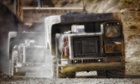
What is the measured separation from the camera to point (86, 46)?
26.0ft

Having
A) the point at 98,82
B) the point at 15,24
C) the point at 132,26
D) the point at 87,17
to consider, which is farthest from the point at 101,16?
the point at 15,24

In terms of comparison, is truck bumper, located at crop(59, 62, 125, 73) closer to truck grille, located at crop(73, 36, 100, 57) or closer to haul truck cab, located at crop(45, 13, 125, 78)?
haul truck cab, located at crop(45, 13, 125, 78)

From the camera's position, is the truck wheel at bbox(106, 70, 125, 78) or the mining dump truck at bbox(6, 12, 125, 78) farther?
the truck wheel at bbox(106, 70, 125, 78)

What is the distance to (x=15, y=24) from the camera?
23.0 metres

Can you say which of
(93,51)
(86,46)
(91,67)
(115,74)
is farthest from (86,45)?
(115,74)

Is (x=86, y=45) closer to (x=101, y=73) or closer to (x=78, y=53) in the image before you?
(x=78, y=53)

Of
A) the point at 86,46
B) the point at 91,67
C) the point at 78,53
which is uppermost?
the point at 86,46

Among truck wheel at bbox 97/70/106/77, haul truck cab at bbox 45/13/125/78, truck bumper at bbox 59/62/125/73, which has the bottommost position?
truck wheel at bbox 97/70/106/77

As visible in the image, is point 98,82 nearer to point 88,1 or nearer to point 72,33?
point 72,33

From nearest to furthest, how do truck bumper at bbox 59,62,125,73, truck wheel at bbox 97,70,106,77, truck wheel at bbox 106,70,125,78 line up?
1. truck bumper at bbox 59,62,125,73
2. truck wheel at bbox 106,70,125,78
3. truck wheel at bbox 97,70,106,77

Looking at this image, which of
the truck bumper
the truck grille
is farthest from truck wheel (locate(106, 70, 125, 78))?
the truck grille

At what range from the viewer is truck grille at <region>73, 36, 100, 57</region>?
7.86 metres

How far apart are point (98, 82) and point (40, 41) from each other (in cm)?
671

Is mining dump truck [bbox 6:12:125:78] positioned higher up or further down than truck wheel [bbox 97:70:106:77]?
higher up
